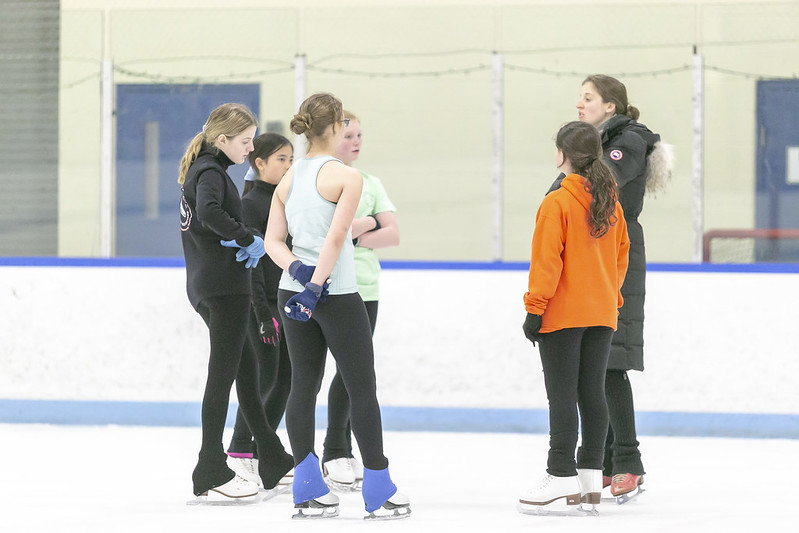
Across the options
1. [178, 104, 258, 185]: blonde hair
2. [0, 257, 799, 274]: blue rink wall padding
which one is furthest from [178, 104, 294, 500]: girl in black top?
[0, 257, 799, 274]: blue rink wall padding

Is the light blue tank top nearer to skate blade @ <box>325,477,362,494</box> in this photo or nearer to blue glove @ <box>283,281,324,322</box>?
blue glove @ <box>283,281,324,322</box>

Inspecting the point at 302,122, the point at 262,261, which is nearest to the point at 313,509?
the point at 262,261

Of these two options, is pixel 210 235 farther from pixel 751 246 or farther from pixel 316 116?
pixel 751 246

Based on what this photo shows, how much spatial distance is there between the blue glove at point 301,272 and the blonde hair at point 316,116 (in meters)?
0.35

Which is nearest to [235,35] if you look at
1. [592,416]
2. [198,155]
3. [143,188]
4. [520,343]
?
[143,188]

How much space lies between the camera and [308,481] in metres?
3.10

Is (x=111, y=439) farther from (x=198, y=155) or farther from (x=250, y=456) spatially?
(x=198, y=155)

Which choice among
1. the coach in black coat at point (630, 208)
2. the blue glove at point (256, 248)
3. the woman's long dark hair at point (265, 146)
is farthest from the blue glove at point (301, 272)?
the coach in black coat at point (630, 208)

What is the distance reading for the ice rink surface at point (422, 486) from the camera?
3102 mm

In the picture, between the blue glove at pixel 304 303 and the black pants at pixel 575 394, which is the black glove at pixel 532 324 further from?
the blue glove at pixel 304 303

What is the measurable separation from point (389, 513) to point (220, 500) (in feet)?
1.84

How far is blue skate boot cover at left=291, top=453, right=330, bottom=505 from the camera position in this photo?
3080 millimetres

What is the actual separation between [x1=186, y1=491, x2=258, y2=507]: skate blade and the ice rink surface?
0.04 meters

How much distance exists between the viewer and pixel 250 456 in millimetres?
3598
